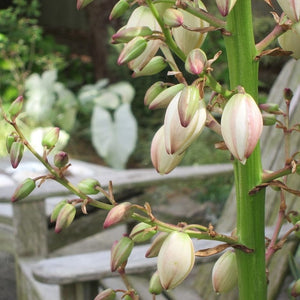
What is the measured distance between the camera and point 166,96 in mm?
574

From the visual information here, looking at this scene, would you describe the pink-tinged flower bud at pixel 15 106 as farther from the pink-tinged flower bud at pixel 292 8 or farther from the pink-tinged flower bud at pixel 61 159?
the pink-tinged flower bud at pixel 292 8

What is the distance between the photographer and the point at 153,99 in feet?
2.07

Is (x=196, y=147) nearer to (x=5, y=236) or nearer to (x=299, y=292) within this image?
(x=5, y=236)

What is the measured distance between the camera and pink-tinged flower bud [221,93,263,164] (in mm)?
498

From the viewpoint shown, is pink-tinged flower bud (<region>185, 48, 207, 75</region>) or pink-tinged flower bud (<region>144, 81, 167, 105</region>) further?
pink-tinged flower bud (<region>144, 81, 167, 105</region>)

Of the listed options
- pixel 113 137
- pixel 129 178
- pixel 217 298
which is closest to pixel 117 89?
pixel 113 137

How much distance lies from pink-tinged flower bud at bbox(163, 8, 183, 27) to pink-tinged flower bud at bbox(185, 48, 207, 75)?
1.1 inches

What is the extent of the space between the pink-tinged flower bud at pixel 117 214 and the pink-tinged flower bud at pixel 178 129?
8 cm

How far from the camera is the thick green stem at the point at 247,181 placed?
55 cm

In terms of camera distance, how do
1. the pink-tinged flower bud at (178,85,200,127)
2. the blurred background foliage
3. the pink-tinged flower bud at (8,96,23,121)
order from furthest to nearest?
the blurred background foliage → the pink-tinged flower bud at (8,96,23,121) → the pink-tinged flower bud at (178,85,200,127)

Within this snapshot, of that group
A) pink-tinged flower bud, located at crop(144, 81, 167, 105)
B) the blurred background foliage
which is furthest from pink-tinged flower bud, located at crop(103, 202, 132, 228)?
the blurred background foliage

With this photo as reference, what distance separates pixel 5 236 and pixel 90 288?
3.38ft

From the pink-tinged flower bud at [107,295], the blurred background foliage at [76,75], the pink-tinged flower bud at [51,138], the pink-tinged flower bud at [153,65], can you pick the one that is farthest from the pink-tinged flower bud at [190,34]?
the blurred background foliage at [76,75]

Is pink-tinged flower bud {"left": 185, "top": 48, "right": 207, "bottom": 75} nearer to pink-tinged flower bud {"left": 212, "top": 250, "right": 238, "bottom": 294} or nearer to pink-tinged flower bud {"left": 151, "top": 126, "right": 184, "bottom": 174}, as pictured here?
pink-tinged flower bud {"left": 151, "top": 126, "right": 184, "bottom": 174}
